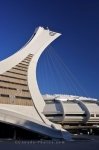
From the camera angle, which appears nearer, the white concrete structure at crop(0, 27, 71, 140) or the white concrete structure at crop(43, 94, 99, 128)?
the white concrete structure at crop(0, 27, 71, 140)

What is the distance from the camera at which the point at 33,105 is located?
230ft

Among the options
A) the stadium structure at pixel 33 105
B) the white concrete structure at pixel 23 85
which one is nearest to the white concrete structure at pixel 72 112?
the stadium structure at pixel 33 105

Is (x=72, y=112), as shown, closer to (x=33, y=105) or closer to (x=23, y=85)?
(x=33, y=105)

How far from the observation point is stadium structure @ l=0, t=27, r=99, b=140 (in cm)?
5706

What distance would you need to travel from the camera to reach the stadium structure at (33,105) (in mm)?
57062

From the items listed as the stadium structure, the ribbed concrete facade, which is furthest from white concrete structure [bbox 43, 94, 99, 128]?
the ribbed concrete facade

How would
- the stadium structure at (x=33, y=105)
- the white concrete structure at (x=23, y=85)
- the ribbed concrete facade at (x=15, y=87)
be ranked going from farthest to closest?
1. the ribbed concrete facade at (x=15, y=87)
2. the white concrete structure at (x=23, y=85)
3. the stadium structure at (x=33, y=105)

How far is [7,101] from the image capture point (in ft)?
220

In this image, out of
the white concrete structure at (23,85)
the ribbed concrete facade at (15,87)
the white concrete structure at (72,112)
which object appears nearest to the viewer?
the white concrete structure at (23,85)

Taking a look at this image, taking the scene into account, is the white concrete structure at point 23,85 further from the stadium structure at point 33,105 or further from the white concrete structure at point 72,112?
the white concrete structure at point 72,112

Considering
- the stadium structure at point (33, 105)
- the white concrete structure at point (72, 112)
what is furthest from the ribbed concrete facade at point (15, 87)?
the white concrete structure at point (72, 112)

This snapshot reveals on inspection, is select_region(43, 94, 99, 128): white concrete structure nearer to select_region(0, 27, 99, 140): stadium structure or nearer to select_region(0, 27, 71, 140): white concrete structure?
select_region(0, 27, 99, 140): stadium structure

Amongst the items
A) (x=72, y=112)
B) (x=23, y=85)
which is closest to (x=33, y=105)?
(x=23, y=85)

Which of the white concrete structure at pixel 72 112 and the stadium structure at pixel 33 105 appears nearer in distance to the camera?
the stadium structure at pixel 33 105
